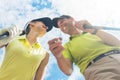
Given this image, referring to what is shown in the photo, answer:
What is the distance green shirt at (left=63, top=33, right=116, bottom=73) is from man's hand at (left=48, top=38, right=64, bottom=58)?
0.10 ft

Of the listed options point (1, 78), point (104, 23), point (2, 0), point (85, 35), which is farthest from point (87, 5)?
point (1, 78)

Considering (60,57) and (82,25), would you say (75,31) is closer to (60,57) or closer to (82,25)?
(82,25)

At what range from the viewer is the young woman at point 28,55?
1.85 m

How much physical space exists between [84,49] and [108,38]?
175 millimetres

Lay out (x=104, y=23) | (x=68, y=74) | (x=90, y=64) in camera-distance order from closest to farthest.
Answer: (x=90, y=64) < (x=68, y=74) < (x=104, y=23)

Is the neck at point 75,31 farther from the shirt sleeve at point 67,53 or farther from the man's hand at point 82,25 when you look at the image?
the shirt sleeve at point 67,53

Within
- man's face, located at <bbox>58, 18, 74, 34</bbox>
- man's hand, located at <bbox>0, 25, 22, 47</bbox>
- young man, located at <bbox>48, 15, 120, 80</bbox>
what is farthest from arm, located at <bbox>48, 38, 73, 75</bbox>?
man's hand, located at <bbox>0, 25, 22, 47</bbox>

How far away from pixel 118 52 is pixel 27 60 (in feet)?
1.73

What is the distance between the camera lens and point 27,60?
1888 mm

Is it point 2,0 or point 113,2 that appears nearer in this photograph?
point 2,0

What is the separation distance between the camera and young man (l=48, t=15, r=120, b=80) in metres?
1.72

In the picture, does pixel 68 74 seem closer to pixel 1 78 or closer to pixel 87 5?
pixel 1 78

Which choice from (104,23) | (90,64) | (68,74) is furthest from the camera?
(104,23)

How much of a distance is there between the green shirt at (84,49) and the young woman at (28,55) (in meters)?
0.16
